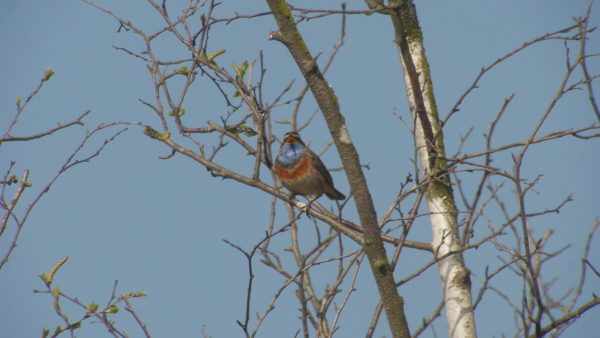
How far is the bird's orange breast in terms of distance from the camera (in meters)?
7.80

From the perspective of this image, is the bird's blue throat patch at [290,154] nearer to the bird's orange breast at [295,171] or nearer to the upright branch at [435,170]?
the bird's orange breast at [295,171]

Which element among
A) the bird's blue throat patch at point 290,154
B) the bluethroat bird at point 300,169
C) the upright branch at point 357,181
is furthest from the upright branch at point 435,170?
the bird's blue throat patch at point 290,154

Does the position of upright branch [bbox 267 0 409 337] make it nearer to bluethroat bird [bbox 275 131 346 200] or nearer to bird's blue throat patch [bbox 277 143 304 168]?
bluethroat bird [bbox 275 131 346 200]

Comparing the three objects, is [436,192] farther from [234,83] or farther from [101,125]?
[101,125]

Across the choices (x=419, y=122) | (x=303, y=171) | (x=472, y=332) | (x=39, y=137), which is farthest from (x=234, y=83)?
(x=303, y=171)

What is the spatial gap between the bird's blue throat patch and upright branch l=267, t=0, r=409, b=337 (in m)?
3.64

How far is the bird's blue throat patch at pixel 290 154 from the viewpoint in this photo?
7911mm

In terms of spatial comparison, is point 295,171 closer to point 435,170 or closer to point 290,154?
point 290,154

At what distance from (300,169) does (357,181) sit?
370 centimetres

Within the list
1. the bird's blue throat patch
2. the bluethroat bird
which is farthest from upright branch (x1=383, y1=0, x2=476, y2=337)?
the bird's blue throat patch

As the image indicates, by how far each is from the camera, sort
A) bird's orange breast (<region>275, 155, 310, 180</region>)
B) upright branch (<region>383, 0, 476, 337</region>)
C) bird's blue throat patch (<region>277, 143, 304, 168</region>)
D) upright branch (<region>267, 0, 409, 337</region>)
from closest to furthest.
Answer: upright branch (<region>267, 0, 409, 337</region>), upright branch (<region>383, 0, 476, 337</region>), bird's orange breast (<region>275, 155, 310, 180</region>), bird's blue throat patch (<region>277, 143, 304, 168</region>)

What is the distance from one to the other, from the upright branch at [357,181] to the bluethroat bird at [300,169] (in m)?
3.46

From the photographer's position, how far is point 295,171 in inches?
307

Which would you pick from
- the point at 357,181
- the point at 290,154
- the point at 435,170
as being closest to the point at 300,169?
the point at 290,154
